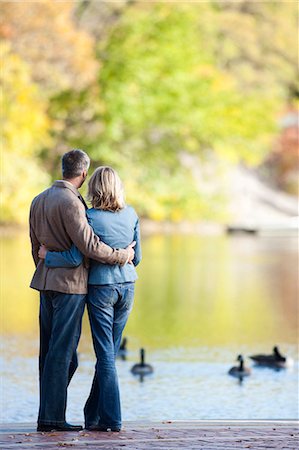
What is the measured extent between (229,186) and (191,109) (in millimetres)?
7945

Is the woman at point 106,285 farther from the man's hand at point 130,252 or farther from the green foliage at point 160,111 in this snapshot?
the green foliage at point 160,111

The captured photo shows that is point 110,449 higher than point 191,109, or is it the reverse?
point 191,109

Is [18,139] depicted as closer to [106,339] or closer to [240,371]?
[240,371]

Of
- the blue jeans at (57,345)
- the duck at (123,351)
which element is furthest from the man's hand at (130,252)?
the duck at (123,351)

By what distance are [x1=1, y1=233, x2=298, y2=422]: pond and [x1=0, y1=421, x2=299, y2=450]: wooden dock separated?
220cm

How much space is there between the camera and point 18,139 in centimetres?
3994

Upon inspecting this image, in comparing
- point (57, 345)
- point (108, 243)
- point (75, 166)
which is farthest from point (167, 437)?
point (75, 166)

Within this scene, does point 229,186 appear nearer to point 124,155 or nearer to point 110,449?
point 124,155

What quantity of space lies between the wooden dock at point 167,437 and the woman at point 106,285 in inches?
9.2

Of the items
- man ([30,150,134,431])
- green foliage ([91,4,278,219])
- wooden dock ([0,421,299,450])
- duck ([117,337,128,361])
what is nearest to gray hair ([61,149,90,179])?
man ([30,150,134,431])

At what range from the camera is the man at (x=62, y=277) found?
7336 millimetres

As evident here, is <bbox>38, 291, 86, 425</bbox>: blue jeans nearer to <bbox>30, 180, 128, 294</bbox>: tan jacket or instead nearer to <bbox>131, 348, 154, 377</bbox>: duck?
<bbox>30, 180, 128, 294</bbox>: tan jacket

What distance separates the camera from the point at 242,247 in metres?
39.0

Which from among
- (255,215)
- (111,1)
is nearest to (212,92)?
(255,215)
